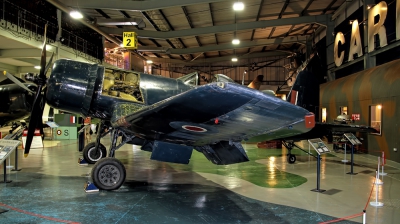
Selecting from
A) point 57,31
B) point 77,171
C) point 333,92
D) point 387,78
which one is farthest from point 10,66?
point 387,78

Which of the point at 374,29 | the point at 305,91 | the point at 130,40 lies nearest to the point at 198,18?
the point at 130,40

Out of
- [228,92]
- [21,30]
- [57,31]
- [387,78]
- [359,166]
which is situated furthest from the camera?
[57,31]

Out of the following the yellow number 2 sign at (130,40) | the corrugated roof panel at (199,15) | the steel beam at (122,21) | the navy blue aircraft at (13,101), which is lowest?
the navy blue aircraft at (13,101)

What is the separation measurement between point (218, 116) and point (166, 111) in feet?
2.59

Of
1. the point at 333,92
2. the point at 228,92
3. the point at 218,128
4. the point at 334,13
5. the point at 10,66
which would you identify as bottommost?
the point at 218,128

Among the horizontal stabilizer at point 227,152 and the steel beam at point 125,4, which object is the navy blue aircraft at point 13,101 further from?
the horizontal stabilizer at point 227,152

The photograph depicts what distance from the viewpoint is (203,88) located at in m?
3.25

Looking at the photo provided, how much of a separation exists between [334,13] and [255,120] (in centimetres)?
1864

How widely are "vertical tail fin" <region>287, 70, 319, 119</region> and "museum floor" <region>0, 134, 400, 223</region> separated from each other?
2.22 metres

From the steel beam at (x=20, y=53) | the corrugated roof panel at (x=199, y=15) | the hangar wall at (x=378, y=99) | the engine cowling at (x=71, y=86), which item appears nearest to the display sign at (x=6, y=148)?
the engine cowling at (x=71, y=86)

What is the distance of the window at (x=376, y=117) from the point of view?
35.9 ft

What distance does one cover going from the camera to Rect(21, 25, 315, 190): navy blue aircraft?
351 cm

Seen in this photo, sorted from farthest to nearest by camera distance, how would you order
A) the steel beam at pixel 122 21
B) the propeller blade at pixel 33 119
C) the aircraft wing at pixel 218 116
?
1. the steel beam at pixel 122 21
2. the propeller blade at pixel 33 119
3. the aircraft wing at pixel 218 116

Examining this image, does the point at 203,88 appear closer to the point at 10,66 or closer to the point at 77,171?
the point at 77,171
